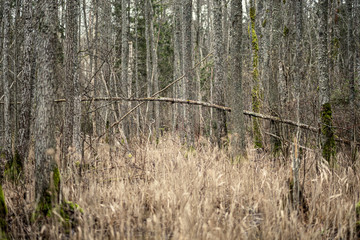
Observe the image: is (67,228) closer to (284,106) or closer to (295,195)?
(295,195)

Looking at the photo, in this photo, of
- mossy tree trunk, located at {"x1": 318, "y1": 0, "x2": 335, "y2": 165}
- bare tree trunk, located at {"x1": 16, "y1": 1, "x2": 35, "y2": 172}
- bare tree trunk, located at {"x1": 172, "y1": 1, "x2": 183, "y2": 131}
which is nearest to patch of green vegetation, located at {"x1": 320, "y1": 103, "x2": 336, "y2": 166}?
mossy tree trunk, located at {"x1": 318, "y1": 0, "x2": 335, "y2": 165}

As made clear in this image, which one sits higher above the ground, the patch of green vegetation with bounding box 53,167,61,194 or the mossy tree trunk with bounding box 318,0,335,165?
the mossy tree trunk with bounding box 318,0,335,165

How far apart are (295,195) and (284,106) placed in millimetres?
3137

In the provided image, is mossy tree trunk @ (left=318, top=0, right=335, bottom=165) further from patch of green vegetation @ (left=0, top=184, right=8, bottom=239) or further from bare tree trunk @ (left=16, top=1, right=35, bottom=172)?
bare tree trunk @ (left=16, top=1, right=35, bottom=172)

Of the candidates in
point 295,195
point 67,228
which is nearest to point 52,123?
point 67,228

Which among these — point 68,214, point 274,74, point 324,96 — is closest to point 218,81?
point 274,74

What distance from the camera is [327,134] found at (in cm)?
425

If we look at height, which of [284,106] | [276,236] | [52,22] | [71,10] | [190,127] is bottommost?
[276,236]

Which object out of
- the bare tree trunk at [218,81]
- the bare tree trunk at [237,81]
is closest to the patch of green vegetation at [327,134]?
the bare tree trunk at [237,81]

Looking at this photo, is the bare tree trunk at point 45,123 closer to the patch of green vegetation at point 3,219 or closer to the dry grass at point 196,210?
the dry grass at point 196,210

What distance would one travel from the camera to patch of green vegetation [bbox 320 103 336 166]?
4.22 meters

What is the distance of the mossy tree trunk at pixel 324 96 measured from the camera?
4.24 m

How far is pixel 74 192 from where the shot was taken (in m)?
Answer: 3.19

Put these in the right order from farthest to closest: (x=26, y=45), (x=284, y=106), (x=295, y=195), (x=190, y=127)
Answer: (x=190, y=127) → (x=284, y=106) → (x=26, y=45) → (x=295, y=195)
